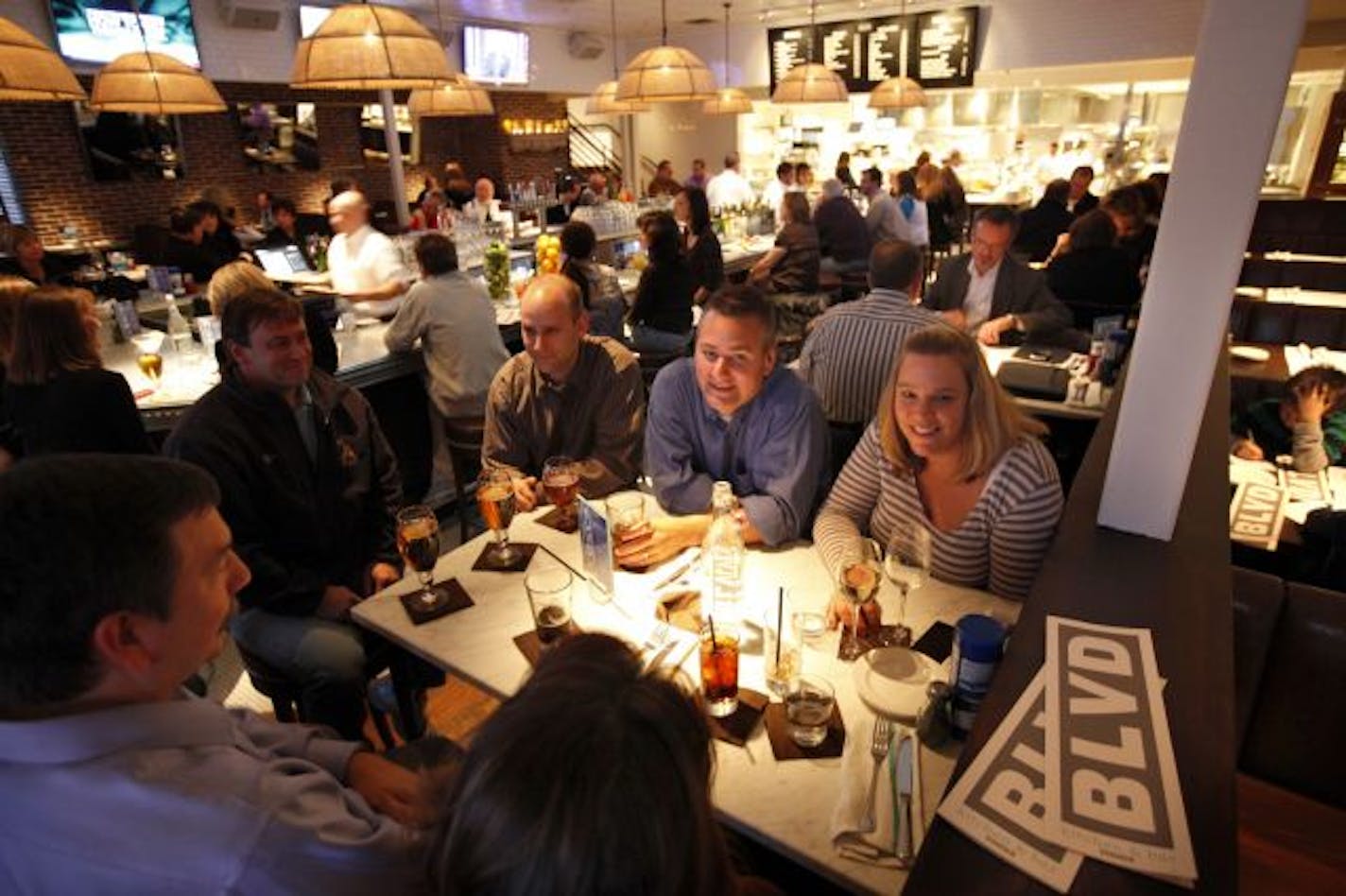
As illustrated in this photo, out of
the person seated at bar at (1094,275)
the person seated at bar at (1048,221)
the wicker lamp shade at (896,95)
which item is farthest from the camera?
the person seated at bar at (1048,221)

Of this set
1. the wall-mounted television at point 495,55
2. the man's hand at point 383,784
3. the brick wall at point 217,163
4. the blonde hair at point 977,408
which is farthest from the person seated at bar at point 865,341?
the wall-mounted television at point 495,55

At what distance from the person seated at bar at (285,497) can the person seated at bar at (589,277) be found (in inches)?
97.7

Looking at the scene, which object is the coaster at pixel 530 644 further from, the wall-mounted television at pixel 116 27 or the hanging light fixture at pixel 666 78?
the wall-mounted television at pixel 116 27

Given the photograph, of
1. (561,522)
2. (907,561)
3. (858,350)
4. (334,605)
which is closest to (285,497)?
(334,605)

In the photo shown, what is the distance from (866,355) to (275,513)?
2312 mm

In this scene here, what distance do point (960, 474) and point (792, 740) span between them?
93 centimetres

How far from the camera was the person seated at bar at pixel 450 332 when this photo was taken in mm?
3785

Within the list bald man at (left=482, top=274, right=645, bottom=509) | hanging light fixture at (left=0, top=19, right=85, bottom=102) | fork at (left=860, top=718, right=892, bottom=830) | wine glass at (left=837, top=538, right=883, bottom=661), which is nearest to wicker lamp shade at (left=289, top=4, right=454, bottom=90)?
hanging light fixture at (left=0, top=19, right=85, bottom=102)

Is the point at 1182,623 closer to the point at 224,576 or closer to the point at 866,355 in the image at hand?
the point at 224,576

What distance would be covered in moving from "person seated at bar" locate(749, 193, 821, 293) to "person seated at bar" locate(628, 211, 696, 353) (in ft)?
5.29

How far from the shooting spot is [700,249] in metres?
5.52

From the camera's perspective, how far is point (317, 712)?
2.23 metres

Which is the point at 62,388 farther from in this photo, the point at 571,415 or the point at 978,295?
the point at 978,295

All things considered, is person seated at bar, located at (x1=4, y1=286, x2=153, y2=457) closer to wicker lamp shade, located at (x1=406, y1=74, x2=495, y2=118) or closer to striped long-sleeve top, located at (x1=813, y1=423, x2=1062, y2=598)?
striped long-sleeve top, located at (x1=813, y1=423, x2=1062, y2=598)
